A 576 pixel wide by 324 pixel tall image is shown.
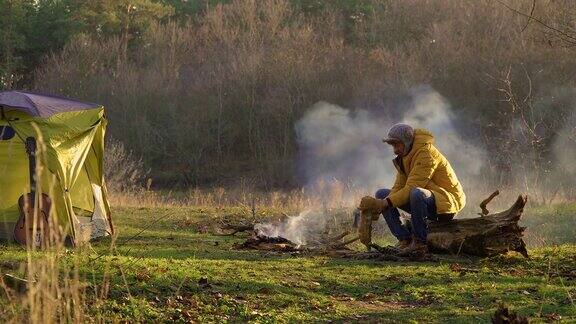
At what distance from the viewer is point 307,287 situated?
7.98 meters

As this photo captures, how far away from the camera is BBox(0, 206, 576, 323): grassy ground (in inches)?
269

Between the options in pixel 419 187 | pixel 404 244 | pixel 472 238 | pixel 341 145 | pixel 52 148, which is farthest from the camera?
pixel 341 145

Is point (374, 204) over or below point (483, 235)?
over

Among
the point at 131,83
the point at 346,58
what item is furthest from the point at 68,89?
the point at 346,58

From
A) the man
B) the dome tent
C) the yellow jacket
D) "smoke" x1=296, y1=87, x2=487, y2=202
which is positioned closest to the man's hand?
the man

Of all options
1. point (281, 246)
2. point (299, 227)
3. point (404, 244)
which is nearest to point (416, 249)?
point (404, 244)

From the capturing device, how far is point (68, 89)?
123ft

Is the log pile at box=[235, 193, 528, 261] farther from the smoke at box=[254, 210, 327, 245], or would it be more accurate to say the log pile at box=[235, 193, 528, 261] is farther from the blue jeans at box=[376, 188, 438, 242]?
the smoke at box=[254, 210, 327, 245]

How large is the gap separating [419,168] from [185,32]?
31691mm

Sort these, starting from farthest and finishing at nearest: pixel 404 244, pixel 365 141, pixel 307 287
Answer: pixel 365 141, pixel 404 244, pixel 307 287

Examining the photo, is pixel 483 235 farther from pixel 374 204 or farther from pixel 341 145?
pixel 341 145

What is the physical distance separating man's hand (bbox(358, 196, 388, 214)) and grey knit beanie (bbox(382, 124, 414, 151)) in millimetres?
707

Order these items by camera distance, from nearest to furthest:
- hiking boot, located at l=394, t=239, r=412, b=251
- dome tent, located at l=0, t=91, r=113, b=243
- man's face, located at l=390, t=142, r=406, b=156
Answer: man's face, located at l=390, t=142, r=406, b=156 → hiking boot, located at l=394, t=239, r=412, b=251 → dome tent, located at l=0, t=91, r=113, b=243

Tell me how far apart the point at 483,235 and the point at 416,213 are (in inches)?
33.9
